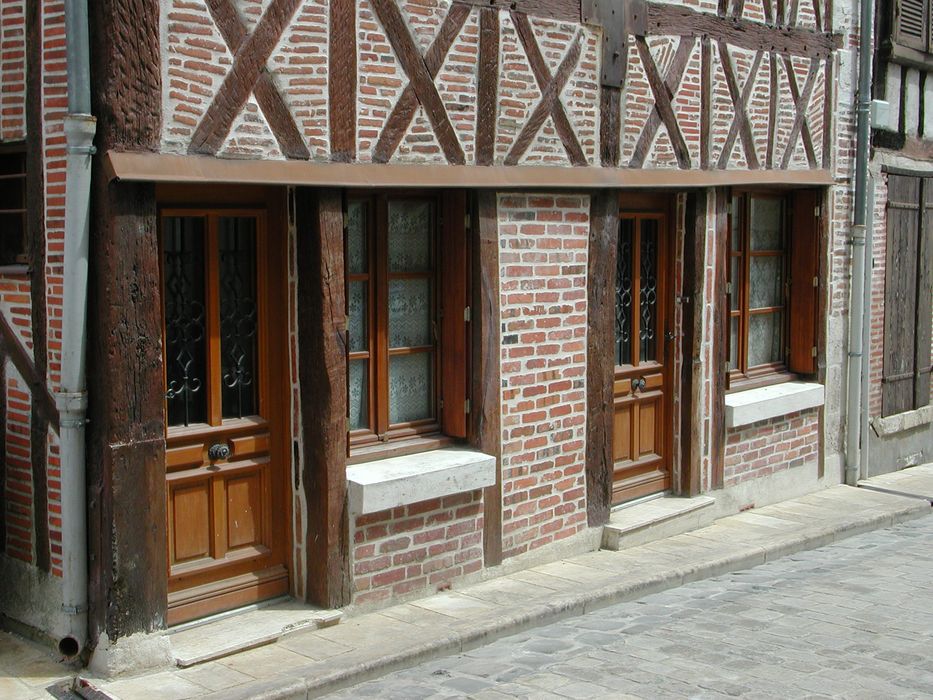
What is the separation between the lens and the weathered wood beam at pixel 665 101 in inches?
341

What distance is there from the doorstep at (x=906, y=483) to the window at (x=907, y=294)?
22.9 inches

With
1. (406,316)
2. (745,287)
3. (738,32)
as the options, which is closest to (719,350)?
(745,287)

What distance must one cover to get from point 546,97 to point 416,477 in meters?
2.57

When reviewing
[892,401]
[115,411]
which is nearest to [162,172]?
[115,411]

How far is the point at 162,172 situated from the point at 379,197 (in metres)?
1.65

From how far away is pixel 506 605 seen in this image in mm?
7168

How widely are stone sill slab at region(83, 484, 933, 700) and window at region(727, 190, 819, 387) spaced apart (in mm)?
1200

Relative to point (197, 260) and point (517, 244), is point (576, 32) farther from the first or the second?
point (197, 260)

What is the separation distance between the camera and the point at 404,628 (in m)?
6.71

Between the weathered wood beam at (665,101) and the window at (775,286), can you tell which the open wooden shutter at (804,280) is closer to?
the window at (775,286)

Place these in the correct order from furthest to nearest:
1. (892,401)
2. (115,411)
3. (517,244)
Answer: (892,401), (517,244), (115,411)

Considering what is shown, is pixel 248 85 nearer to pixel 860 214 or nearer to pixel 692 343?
pixel 692 343

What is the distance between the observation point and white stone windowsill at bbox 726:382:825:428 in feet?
31.7

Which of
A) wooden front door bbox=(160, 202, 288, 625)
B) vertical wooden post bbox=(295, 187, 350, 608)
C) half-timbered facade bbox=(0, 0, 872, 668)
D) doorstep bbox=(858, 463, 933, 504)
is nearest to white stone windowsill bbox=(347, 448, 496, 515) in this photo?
half-timbered facade bbox=(0, 0, 872, 668)
